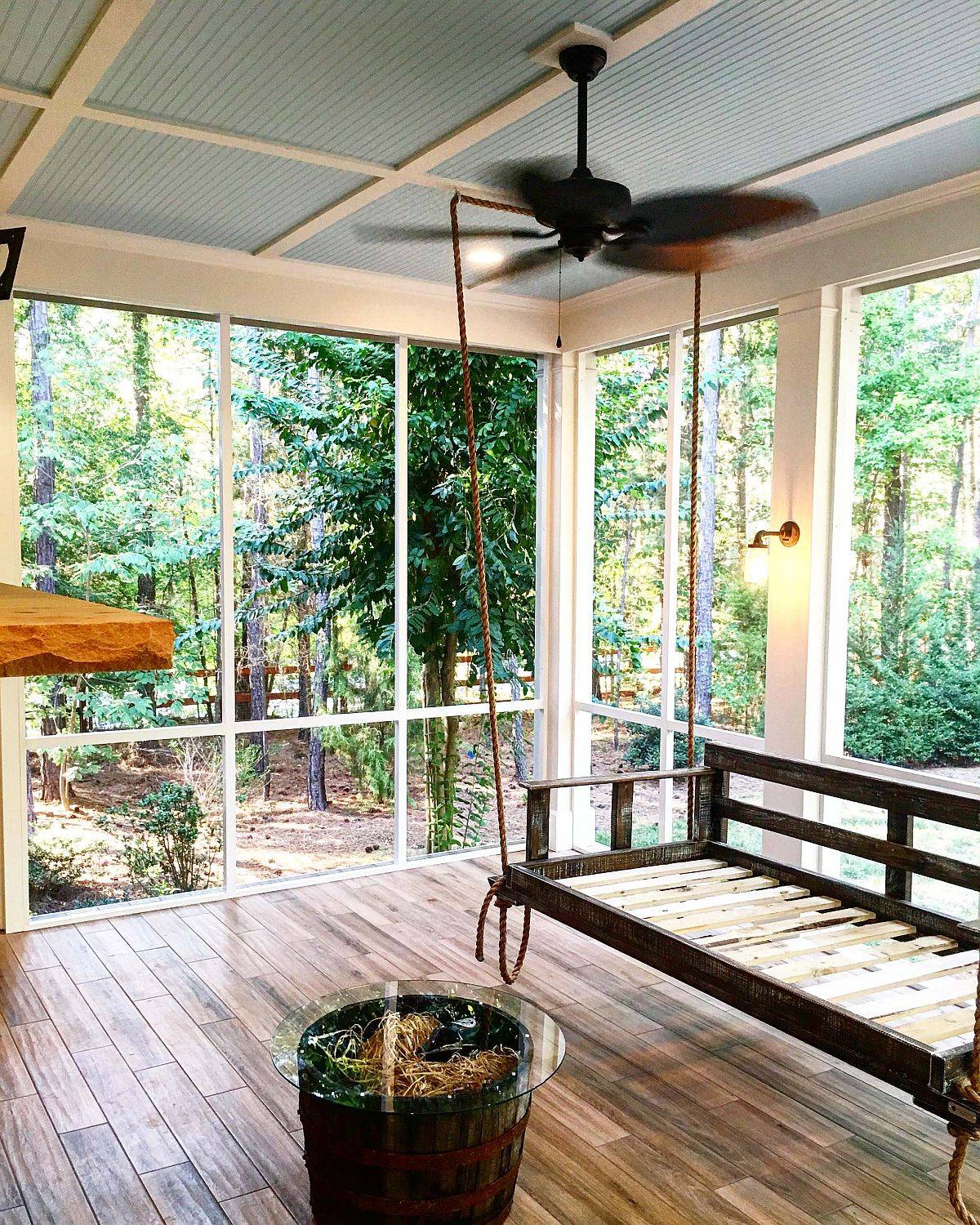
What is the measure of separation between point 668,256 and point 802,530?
1.75 metres

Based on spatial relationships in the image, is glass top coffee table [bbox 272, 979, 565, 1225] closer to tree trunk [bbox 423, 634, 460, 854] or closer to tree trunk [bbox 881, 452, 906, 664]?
tree trunk [bbox 881, 452, 906, 664]

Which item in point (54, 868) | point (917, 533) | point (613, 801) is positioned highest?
point (917, 533)

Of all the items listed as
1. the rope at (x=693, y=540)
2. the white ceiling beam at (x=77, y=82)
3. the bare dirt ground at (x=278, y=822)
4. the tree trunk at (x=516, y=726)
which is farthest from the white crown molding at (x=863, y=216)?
the bare dirt ground at (x=278, y=822)

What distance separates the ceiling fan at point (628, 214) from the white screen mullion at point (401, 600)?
94.7 inches

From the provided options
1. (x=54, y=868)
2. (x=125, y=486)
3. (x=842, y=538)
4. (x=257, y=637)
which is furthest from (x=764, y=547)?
(x=54, y=868)

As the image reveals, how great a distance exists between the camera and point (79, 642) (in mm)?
878

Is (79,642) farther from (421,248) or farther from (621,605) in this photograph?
(621,605)

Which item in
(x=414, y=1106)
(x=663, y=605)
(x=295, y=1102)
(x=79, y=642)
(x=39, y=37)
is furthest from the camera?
(x=663, y=605)

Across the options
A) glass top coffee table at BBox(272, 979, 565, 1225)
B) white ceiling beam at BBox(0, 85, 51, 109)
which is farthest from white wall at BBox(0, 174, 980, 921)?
glass top coffee table at BBox(272, 979, 565, 1225)

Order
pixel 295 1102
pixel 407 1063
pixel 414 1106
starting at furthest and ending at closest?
pixel 295 1102 < pixel 407 1063 < pixel 414 1106

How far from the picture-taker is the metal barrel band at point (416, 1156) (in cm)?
212

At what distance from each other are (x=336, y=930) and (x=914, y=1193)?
8.05 ft

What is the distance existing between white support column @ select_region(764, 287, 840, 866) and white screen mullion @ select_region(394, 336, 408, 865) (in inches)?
70.8

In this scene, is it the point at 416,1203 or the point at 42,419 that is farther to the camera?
the point at 42,419
